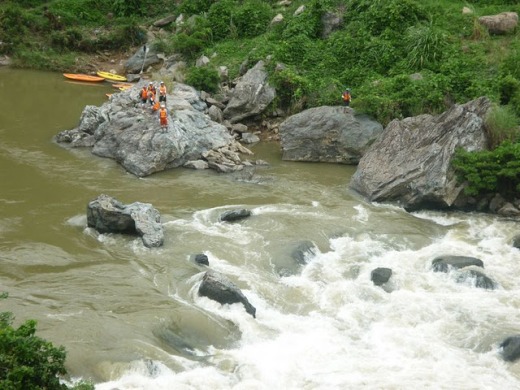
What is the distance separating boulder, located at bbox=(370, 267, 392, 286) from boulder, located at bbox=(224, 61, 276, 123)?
42.7ft

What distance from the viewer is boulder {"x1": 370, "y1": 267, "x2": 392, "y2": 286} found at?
15.6 m

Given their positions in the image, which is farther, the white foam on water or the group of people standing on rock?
the group of people standing on rock

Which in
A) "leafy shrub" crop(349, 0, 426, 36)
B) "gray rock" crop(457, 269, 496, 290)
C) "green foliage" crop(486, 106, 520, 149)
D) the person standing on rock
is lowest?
"gray rock" crop(457, 269, 496, 290)

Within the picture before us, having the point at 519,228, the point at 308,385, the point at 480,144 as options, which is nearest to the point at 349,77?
the point at 480,144

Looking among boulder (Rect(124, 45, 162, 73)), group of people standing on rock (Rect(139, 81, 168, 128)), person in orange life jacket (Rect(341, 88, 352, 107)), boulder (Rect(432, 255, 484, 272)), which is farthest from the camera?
boulder (Rect(124, 45, 162, 73))

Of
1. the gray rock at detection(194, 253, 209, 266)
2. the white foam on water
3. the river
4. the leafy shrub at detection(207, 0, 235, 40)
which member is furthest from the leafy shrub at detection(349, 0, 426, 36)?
the gray rock at detection(194, 253, 209, 266)

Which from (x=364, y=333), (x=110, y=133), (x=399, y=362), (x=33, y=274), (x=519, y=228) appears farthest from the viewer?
(x=110, y=133)

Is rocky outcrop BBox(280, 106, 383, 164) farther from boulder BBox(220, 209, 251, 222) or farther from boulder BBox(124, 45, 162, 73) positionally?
boulder BBox(124, 45, 162, 73)

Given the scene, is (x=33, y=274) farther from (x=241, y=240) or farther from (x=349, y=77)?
(x=349, y=77)

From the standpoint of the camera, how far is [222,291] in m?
14.1

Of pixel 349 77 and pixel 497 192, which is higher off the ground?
pixel 349 77

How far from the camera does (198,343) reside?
1288cm

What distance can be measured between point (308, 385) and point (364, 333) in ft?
7.55

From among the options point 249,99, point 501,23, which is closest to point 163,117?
point 249,99
